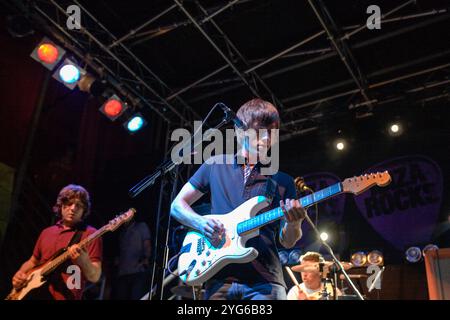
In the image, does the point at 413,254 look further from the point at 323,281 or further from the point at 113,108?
the point at 113,108

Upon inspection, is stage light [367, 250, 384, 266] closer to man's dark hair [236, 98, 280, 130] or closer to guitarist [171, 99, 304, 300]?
guitarist [171, 99, 304, 300]

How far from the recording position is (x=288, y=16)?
21.1 feet

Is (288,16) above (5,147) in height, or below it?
above

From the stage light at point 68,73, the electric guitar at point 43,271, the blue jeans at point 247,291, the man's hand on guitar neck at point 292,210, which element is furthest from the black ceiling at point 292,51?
the blue jeans at point 247,291

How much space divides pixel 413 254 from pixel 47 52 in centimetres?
631

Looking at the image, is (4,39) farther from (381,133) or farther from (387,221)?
(387,221)

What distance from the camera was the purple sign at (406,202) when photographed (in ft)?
23.2

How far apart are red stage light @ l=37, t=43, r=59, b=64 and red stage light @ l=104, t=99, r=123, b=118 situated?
3.63 ft

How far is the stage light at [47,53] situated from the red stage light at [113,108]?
104cm

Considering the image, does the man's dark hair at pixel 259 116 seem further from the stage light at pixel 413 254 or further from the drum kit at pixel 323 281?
the stage light at pixel 413 254

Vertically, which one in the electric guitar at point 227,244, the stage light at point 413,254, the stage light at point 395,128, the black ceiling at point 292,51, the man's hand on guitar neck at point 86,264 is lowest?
the electric guitar at point 227,244

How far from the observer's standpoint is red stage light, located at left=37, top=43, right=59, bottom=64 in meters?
6.51

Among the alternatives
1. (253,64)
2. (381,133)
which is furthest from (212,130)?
(381,133)
